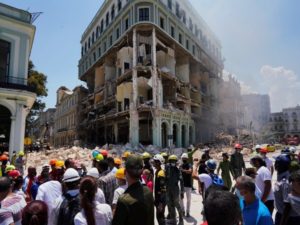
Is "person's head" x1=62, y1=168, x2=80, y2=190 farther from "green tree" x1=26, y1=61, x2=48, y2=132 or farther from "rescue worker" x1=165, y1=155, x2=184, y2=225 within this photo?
"green tree" x1=26, y1=61, x2=48, y2=132

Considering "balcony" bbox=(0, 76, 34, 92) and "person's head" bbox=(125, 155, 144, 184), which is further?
"balcony" bbox=(0, 76, 34, 92)

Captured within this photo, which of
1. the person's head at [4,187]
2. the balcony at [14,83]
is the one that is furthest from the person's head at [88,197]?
the balcony at [14,83]

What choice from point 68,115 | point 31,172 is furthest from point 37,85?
point 68,115

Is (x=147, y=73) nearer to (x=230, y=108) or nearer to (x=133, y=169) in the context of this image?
(x=133, y=169)

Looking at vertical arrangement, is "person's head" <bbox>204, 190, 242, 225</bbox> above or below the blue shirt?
above

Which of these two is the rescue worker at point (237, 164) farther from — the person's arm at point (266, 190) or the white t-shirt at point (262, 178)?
the person's arm at point (266, 190)

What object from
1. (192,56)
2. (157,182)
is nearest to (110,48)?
(192,56)

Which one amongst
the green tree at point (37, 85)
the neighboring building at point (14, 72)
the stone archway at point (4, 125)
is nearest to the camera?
the neighboring building at point (14, 72)

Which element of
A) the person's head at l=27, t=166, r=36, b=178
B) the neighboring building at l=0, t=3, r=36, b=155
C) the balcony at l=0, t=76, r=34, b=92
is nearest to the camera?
the person's head at l=27, t=166, r=36, b=178

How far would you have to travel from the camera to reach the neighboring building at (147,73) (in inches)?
1129

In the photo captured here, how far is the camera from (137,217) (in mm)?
2316

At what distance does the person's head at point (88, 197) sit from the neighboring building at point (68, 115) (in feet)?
146

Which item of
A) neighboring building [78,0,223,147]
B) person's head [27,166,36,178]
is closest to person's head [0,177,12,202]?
person's head [27,166,36,178]

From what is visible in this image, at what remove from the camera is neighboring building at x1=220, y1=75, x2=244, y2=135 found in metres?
51.6
